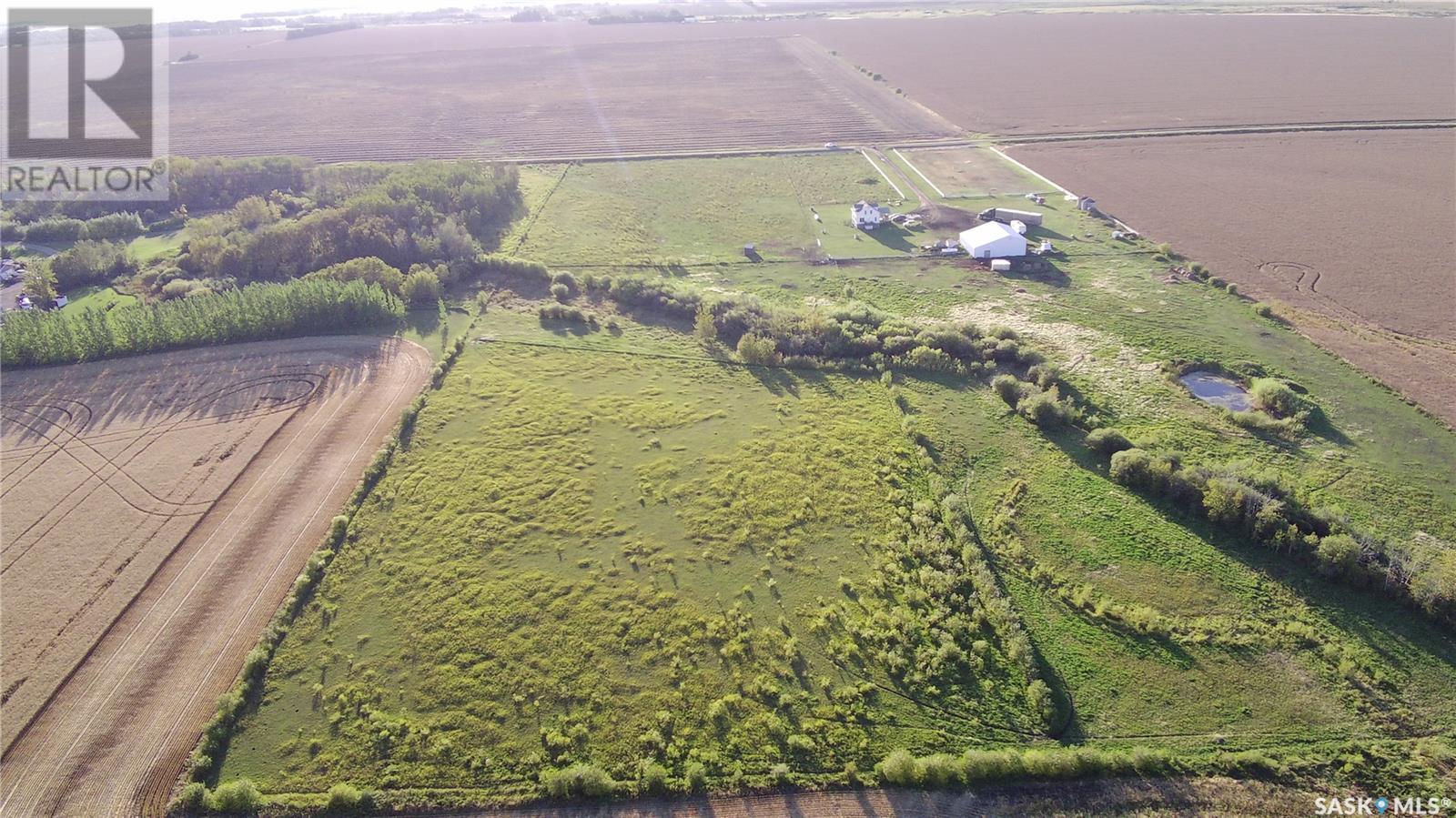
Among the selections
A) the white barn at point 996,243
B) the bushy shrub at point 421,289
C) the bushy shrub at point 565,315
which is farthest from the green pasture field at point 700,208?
the white barn at point 996,243

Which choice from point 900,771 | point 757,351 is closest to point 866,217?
point 757,351

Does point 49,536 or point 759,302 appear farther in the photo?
point 759,302

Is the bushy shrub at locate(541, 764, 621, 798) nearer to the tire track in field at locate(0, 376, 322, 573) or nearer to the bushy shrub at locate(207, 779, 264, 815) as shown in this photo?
the bushy shrub at locate(207, 779, 264, 815)

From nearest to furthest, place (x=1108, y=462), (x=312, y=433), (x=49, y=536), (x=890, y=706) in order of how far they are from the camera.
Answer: (x=890, y=706) < (x=49, y=536) < (x=1108, y=462) < (x=312, y=433)

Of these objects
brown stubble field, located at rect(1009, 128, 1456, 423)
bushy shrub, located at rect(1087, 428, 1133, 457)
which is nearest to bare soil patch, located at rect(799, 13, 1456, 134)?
brown stubble field, located at rect(1009, 128, 1456, 423)

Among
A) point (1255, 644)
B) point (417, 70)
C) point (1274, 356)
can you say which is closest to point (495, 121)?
point (417, 70)

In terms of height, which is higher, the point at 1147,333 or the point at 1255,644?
the point at 1147,333

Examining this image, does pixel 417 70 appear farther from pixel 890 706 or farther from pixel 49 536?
pixel 890 706
